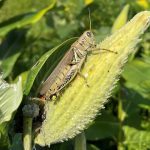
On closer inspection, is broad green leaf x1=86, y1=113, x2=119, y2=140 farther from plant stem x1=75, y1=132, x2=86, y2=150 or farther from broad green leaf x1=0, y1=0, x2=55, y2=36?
plant stem x1=75, y1=132, x2=86, y2=150

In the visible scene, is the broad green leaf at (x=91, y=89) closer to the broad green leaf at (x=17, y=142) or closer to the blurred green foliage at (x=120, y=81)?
the broad green leaf at (x=17, y=142)

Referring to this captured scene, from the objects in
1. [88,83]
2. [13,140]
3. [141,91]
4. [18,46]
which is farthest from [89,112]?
[18,46]

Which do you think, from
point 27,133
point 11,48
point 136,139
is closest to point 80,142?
point 27,133

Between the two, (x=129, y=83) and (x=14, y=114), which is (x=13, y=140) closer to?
(x=14, y=114)

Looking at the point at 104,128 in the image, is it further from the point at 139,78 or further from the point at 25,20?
the point at 25,20

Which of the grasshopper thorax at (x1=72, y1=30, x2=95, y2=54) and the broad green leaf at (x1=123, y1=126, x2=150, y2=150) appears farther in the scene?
the broad green leaf at (x1=123, y1=126, x2=150, y2=150)

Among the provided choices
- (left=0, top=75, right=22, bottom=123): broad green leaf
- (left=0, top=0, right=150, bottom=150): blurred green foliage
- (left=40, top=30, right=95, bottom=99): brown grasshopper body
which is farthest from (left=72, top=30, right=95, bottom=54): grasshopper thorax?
(left=0, top=0, right=150, bottom=150): blurred green foliage

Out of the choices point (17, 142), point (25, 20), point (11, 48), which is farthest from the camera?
point (11, 48)

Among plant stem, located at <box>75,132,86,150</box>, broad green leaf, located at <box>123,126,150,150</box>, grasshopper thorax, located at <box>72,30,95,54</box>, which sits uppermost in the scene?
grasshopper thorax, located at <box>72,30,95,54</box>
